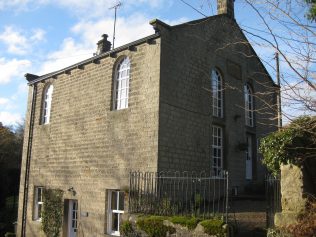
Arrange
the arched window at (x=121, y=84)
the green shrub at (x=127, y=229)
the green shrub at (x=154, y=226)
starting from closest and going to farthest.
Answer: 1. the green shrub at (x=154, y=226)
2. the green shrub at (x=127, y=229)
3. the arched window at (x=121, y=84)

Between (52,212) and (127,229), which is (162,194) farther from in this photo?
(52,212)

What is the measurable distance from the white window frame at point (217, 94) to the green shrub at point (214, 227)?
293 inches

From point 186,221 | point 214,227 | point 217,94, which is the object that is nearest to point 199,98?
point 217,94

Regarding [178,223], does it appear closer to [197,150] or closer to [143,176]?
[143,176]

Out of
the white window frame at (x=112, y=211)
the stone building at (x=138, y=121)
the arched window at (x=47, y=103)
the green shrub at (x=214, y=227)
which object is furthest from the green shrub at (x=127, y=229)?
the arched window at (x=47, y=103)

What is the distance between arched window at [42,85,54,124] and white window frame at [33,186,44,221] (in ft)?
11.0

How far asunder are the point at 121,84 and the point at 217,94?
167 inches

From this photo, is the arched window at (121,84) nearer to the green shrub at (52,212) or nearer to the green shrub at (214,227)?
the green shrub at (52,212)

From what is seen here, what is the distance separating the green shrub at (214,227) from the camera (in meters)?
9.40

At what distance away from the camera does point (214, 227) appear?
955cm

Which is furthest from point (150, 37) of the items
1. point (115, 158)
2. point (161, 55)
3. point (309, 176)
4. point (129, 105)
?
point (309, 176)

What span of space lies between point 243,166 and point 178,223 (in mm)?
7844

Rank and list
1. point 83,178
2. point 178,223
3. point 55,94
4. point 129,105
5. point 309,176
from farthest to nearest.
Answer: point 55,94 < point 83,178 < point 129,105 < point 178,223 < point 309,176

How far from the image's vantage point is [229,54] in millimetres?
17750
